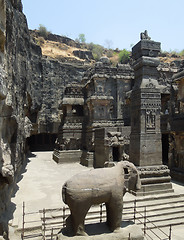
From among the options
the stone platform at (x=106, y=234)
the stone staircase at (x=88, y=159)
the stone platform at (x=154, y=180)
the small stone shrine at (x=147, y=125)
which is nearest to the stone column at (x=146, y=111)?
the small stone shrine at (x=147, y=125)

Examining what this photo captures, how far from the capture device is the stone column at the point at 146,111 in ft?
28.0

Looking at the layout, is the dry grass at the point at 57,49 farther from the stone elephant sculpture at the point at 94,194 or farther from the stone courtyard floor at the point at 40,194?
the stone elephant sculpture at the point at 94,194

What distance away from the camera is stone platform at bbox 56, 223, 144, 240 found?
4461 millimetres

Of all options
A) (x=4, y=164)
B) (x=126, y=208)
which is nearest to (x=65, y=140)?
(x=126, y=208)

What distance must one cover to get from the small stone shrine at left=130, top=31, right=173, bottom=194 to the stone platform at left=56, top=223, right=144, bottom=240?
3438 mm

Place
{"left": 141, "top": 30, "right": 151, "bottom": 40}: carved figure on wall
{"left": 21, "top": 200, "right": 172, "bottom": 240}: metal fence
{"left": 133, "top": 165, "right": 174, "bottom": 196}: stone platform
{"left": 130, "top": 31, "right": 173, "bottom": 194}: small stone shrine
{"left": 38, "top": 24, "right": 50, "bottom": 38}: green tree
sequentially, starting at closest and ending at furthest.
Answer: {"left": 21, "top": 200, "right": 172, "bottom": 240}: metal fence < {"left": 133, "top": 165, "right": 174, "bottom": 196}: stone platform < {"left": 130, "top": 31, "right": 173, "bottom": 194}: small stone shrine < {"left": 141, "top": 30, "right": 151, "bottom": 40}: carved figure on wall < {"left": 38, "top": 24, "right": 50, "bottom": 38}: green tree

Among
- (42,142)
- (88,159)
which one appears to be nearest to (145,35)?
(88,159)

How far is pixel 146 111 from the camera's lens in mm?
8703

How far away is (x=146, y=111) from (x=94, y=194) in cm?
524

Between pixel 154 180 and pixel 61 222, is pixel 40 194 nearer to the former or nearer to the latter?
pixel 61 222

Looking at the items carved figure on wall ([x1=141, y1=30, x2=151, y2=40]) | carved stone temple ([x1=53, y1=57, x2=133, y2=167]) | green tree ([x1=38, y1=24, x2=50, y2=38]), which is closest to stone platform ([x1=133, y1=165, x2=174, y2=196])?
carved stone temple ([x1=53, y1=57, x2=133, y2=167])

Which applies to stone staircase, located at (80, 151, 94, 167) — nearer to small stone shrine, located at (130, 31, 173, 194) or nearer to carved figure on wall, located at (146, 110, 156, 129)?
small stone shrine, located at (130, 31, 173, 194)

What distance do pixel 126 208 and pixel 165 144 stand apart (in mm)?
12703

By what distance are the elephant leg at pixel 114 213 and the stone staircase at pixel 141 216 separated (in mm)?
698
